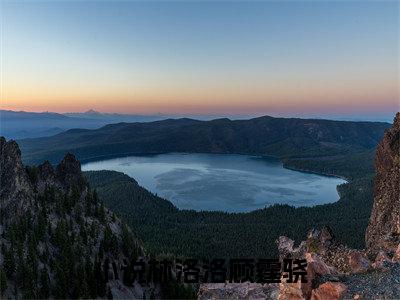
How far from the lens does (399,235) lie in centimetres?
6781

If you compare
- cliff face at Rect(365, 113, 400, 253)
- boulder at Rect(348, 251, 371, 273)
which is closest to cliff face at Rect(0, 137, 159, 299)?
cliff face at Rect(365, 113, 400, 253)

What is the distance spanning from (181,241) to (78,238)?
90694mm

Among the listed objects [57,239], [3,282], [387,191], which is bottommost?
[3,282]

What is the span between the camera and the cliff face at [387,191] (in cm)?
8256

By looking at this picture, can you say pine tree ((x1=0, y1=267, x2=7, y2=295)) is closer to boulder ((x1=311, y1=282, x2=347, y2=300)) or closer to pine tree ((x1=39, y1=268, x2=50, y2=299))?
pine tree ((x1=39, y1=268, x2=50, y2=299))

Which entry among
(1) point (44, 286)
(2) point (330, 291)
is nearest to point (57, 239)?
(1) point (44, 286)

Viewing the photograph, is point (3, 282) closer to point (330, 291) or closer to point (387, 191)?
point (330, 291)

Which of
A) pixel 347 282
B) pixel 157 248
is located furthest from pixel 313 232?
pixel 157 248

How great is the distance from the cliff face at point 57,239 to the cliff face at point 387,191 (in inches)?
2262

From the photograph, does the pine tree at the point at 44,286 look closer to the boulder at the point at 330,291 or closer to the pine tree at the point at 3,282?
the pine tree at the point at 3,282

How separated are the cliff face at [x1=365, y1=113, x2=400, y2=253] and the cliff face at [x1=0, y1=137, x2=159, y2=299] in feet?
188

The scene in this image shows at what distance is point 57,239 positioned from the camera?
93188mm

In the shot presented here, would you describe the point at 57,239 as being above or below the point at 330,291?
below

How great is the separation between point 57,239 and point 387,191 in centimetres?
8155
